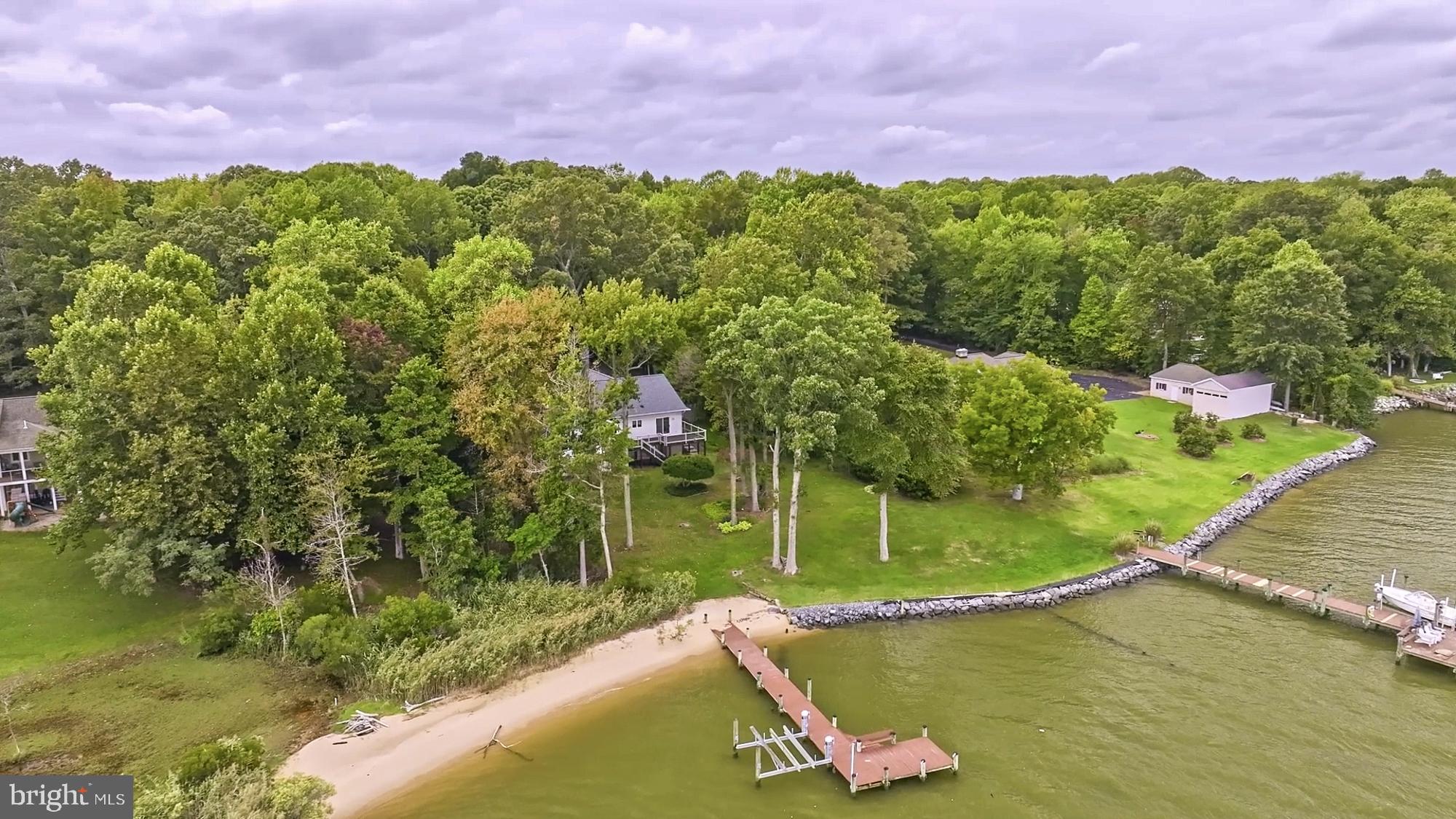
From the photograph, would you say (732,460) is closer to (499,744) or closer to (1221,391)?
(499,744)

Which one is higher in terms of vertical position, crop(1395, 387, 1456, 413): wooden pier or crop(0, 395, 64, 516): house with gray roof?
crop(0, 395, 64, 516): house with gray roof

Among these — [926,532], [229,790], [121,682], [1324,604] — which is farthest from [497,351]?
[1324,604]

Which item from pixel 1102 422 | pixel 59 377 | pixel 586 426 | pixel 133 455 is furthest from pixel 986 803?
pixel 59 377

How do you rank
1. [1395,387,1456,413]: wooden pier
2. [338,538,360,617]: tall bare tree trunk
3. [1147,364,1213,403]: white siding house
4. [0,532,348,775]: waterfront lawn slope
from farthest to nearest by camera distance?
[1395,387,1456,413]: wooden pier, [1147,364,1213,403]: white siding house, [338,538,360,617]: tall bare tree trunk, [0,532,348,775]: waterfront lawn slope

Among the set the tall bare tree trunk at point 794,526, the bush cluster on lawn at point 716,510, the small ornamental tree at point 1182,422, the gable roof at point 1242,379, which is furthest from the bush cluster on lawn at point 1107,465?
the bush cluster on lawn at point 716,510

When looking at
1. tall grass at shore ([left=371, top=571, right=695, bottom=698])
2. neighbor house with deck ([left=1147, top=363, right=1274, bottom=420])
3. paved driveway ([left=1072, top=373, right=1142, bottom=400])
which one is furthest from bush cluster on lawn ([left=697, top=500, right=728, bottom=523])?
neighbor house with deck ([left=1147, top=363, right=1274, bottom=420])

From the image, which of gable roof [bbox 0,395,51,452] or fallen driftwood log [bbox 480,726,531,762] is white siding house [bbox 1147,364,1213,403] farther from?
gable roof [bbox 0,395,51,452]

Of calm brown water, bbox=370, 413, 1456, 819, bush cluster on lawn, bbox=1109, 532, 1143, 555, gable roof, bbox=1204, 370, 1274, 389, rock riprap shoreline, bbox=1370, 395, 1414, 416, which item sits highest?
gable roof, bbox=1204, 370, 1274, 389
